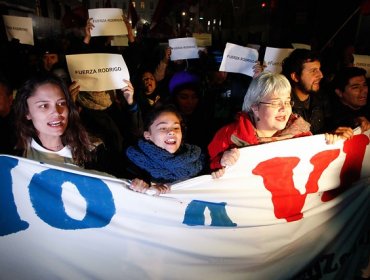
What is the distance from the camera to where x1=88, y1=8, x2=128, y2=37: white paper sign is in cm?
388

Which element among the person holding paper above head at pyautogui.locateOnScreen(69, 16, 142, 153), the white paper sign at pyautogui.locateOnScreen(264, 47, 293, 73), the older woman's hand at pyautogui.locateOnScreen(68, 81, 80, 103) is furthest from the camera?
the white paper sign at pyautogui.locateOnScreen(264, 47, 293, 73)

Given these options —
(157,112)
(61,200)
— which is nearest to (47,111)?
(61,200)

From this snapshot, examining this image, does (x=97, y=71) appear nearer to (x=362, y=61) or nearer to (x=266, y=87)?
(x=266, y=87)

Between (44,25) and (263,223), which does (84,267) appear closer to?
(263,223)

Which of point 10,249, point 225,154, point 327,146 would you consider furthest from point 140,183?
point 327,146

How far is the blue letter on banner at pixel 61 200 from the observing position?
6.19 feet

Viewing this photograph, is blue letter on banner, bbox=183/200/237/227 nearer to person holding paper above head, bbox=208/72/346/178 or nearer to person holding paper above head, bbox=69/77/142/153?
person holding paper above head, bbox=208/72/346/178

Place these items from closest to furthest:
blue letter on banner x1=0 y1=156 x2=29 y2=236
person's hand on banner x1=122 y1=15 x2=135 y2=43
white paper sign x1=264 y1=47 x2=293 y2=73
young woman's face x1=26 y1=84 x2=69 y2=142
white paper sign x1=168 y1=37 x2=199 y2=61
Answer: blue letter on banner x1=0 y1=156 x2=29 y2=236, young woman's face x1=26 y1=84 x2=69 y2=142, white paper sign x1=264 y1=47 x2=293 y2=73, person's hand on banner x1=122 y1=15 x2=135 y2=43, white paper sign x1=168 y1=37 x2=199 y2=61

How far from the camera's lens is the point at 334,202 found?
2453 millimetres

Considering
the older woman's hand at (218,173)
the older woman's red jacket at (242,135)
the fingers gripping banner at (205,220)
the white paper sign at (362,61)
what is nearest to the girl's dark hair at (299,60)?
the older woman's red jacket at (242,135)

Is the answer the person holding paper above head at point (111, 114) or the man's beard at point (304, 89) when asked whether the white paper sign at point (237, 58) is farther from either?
the person holding paper above head at point (111, 114)

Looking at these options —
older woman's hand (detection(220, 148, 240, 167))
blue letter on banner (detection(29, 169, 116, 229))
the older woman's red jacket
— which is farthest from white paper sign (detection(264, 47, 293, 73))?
blue letter on banner (detection(29, 169, 116, 229))

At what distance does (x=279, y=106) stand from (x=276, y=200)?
2.15 feet

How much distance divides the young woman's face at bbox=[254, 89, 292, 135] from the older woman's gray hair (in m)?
0.03
